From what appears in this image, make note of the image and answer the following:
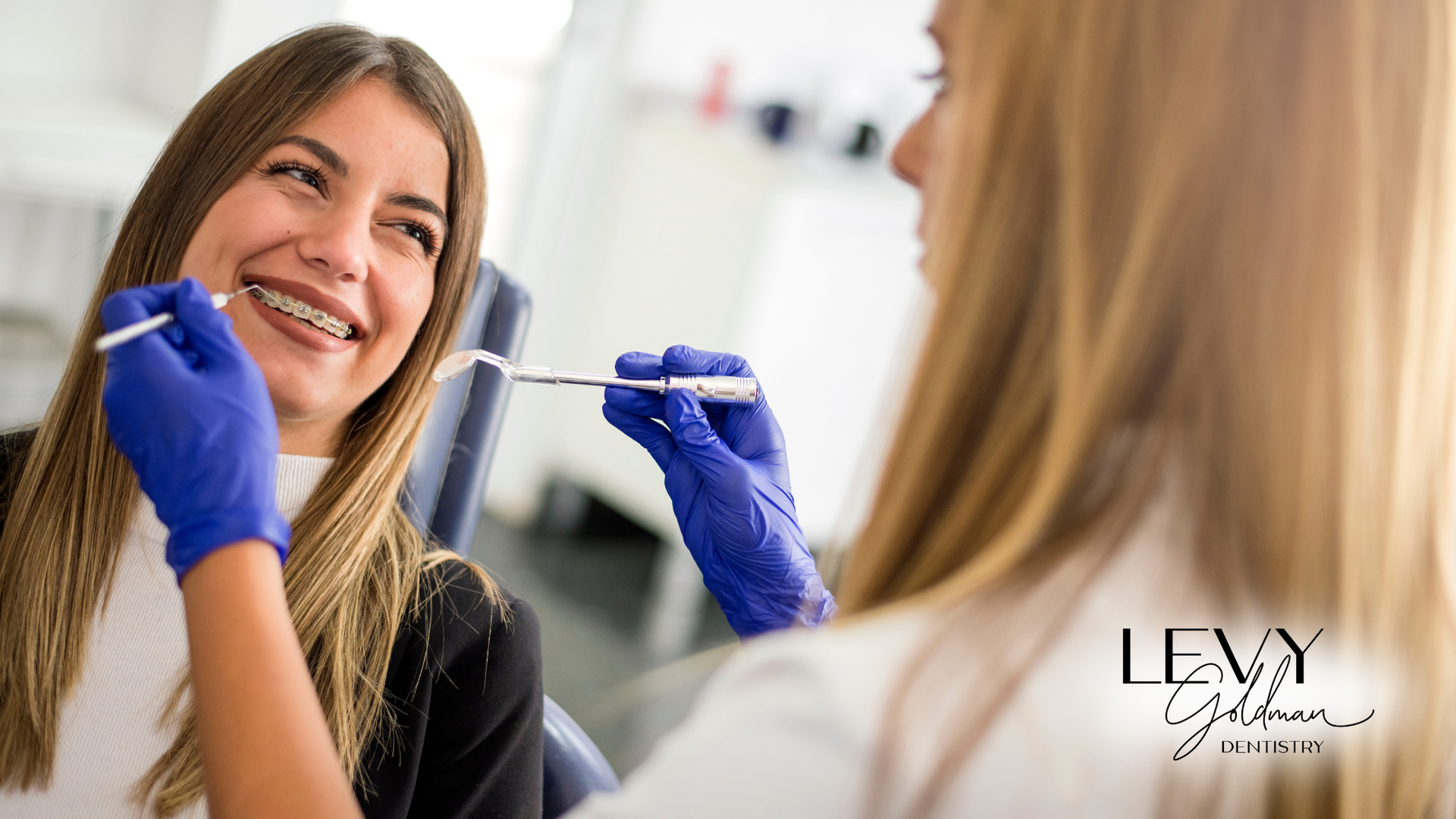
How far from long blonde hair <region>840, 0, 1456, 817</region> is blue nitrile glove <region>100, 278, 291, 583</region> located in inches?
18.8

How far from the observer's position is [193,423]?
2.79ft

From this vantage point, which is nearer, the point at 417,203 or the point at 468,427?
the point at 417,203

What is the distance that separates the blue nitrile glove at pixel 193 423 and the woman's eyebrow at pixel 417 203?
0.32 m

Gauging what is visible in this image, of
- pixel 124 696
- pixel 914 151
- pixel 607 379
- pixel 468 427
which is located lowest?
pixel 124 696

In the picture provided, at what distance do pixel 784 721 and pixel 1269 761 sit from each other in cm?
27

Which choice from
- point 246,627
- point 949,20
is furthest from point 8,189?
point 949,20

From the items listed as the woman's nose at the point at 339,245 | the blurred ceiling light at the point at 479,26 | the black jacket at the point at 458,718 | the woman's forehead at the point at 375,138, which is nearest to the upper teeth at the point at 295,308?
the woman's nose at the point at 339,245

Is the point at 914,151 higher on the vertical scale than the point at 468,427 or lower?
higher

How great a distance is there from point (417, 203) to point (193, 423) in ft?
1.41

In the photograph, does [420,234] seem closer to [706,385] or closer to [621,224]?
[706,385]

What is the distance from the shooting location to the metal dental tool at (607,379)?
3.78 feet

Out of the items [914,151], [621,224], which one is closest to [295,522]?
[914,151]

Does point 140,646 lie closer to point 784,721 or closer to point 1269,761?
point 784,721

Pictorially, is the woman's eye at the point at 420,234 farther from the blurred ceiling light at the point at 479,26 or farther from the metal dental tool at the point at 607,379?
the blurred ceiling light at the point at 479,26
